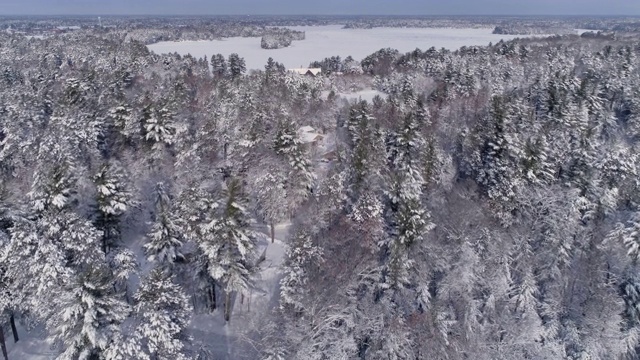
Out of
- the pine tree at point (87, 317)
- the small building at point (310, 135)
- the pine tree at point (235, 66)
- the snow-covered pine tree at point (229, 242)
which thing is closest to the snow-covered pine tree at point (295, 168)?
the snow-covered pine tree at point (229, 242)

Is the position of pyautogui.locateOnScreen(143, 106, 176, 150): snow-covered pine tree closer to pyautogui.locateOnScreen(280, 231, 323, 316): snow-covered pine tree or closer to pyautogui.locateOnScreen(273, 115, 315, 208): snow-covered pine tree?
pyautogui.locateOnScreen(273, 115, 315, 208): snow-covered pine tree

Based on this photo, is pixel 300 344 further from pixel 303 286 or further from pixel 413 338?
pixel 413 338

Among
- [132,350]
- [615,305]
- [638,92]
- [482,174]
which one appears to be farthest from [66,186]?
[638,92]

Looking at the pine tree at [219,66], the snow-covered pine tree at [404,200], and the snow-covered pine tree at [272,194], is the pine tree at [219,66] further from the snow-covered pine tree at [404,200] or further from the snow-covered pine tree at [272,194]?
the snow-covered pine tree at [272,194]

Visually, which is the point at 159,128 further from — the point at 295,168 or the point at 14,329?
the point at 14,329

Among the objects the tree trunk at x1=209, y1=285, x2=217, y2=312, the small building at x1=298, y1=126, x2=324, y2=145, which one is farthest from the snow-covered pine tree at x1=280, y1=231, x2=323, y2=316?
the small building at x1=298, y1=126, x2=324, y2=145

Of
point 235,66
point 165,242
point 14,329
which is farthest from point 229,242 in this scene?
point 235,66

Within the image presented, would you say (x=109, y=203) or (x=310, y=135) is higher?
(x=109, y=203)

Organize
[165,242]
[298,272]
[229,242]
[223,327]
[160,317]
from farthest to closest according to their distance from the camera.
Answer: [223,327] < [165,242] < [298,272] < [229,242] < [160,317]
